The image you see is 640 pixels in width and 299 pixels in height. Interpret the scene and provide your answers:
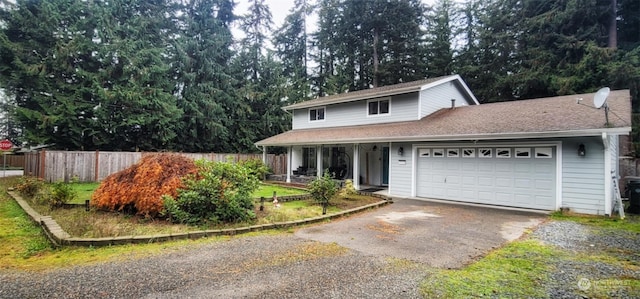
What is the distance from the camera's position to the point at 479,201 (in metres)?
10.4

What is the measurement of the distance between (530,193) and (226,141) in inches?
806

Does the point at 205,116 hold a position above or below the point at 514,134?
above

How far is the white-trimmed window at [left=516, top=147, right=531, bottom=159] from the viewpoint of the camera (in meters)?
9.48

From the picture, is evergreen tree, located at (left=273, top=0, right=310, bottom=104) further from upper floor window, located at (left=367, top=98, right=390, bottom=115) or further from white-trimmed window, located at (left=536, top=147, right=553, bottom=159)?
white-trimmed window, located at (left=536, top=147, right=553, bottom=159)

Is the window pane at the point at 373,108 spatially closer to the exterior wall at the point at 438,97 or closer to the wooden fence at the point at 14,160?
the exterior wall at the point at 438,97

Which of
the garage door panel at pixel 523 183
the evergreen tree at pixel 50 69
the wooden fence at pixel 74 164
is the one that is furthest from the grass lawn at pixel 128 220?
the evergreen tree at pixel 50 69

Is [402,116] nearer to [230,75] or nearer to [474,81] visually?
[474,81]

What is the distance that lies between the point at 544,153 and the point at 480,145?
1784 mm

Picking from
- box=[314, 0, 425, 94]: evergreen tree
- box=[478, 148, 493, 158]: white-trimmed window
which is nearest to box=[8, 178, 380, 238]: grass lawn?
box=[478, 148, 493, 158]: white-trimmed window

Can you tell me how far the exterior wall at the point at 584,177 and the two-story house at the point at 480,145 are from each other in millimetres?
21

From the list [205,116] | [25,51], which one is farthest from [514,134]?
[25,51]

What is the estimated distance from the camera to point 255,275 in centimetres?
407

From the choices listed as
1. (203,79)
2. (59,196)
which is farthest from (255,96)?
(59,196)

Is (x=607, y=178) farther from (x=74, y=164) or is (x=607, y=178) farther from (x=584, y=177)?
(x=74, y=164)
